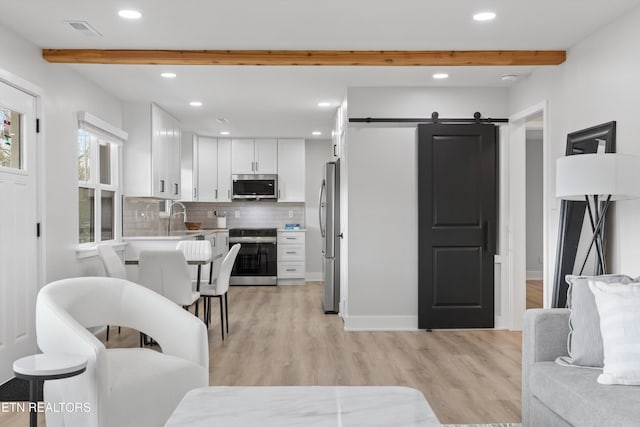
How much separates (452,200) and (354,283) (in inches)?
51.2

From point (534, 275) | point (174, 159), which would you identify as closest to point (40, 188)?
point (174, 159)

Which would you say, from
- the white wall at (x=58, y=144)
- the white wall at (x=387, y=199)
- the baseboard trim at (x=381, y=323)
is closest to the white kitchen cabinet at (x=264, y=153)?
the white wall at (x=387, y=199)

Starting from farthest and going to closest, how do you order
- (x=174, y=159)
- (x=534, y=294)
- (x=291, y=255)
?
(x=291, y=255)
(x=534, y=294)
(x=174, y=159)

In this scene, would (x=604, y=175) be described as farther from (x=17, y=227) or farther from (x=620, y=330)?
(x=17, y=227)

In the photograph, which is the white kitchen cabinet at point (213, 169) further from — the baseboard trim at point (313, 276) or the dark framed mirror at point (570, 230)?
the dark framed mirror at point (570, 230)

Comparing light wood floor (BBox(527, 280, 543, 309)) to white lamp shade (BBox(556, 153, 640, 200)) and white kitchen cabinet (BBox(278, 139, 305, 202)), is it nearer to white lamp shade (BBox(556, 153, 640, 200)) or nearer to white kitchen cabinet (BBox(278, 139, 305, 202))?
white kitchen cabinet (BBox(278, 139, 305, 202))

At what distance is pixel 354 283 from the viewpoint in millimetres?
5965

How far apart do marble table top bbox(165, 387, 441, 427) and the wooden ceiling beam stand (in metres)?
3.17

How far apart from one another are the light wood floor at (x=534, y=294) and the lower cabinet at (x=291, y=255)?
3.55 metres

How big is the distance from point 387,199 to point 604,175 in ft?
9.32

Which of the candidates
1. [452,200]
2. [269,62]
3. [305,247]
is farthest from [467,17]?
[305,247]

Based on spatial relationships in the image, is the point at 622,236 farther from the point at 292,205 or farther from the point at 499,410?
the point at 292,205

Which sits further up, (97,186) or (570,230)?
(97,186)

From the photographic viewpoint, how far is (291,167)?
9828 mm
